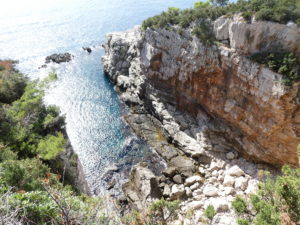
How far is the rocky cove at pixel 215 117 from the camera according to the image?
55.2 ft

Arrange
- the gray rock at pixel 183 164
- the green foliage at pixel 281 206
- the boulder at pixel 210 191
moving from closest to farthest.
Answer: the green foliage at pixel 281 206 → the boulder at pixel 210 191 → the gray rock at pixel 183 164

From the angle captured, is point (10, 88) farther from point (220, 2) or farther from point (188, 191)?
point (220, 2)

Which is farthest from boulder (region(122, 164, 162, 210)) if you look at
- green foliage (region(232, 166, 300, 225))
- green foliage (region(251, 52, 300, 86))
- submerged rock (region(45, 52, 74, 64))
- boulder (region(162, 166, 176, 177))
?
submerged rock (region(45, 52, 74, 64))

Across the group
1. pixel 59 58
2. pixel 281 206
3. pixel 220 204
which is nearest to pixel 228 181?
pixel 220 204

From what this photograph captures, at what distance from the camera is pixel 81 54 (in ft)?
162

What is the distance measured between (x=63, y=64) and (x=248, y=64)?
39.7 m

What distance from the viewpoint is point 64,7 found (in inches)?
3115

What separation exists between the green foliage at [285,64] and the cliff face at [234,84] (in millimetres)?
489

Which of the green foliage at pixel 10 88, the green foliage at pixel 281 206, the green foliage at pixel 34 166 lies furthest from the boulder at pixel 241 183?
the green foliage at pixel 10 88

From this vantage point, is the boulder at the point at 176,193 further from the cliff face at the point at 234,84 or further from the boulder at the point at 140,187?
the cliff face at the point at 234,84

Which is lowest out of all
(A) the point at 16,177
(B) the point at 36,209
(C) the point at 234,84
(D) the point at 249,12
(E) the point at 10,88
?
(E) the point at 10,88

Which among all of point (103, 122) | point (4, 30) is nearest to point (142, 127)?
point (103, 122)

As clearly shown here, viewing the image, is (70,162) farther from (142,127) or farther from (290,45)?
(290,45)

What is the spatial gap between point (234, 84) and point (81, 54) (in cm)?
4064
